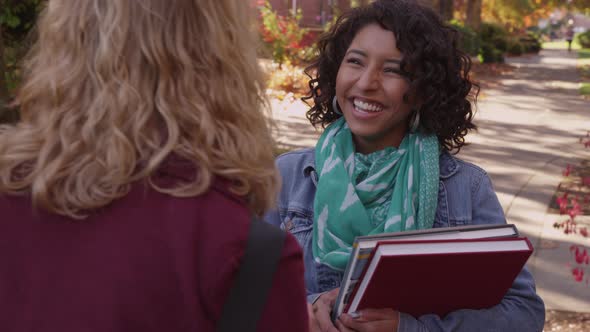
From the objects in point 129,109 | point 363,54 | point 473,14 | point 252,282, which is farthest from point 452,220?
point 473,14

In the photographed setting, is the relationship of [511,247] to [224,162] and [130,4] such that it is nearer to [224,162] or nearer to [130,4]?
[224,162]

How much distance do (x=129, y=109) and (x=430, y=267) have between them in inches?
34.2

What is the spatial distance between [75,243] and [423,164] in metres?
1.32

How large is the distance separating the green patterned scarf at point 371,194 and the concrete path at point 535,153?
65 cm

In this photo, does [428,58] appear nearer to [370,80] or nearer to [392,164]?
[370,80]

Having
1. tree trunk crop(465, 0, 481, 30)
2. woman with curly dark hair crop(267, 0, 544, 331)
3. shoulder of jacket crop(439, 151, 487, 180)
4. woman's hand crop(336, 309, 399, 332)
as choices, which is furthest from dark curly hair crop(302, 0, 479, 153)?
tree trunk crop(465, 0, 481, 30)

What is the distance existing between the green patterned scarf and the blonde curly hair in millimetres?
907

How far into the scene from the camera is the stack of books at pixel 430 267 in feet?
5.48

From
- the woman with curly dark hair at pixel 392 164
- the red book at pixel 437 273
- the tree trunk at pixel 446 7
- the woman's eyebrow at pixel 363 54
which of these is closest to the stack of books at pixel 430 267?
the red book at pixel 437 273

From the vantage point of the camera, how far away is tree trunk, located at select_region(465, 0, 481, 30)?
3247 centimetres

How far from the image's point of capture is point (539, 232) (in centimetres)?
638

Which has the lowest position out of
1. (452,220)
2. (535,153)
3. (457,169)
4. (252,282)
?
(535,153)

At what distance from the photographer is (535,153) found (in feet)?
32.3

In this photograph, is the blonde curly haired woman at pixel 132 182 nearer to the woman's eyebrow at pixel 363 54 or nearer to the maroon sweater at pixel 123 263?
the maroon sweater at pixel 123 263
